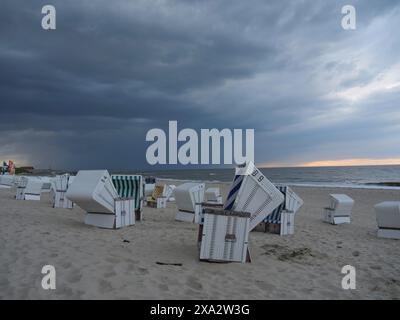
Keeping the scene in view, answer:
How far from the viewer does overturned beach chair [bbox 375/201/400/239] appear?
329 inches

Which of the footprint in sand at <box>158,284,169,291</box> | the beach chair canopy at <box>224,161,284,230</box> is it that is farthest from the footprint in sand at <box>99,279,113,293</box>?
the beach chair canopy at <box>224,161,284,230</box>

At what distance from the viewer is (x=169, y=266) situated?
484 cm

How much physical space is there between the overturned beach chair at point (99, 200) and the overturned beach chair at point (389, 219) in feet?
20.1

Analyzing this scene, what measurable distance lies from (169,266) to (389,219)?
6.34 meters

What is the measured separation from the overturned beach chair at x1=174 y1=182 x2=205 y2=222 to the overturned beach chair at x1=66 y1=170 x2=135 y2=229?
194 centimetres

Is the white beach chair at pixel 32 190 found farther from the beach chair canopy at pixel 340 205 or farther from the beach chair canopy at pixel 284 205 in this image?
the beach chair canopy at pixel 340 205

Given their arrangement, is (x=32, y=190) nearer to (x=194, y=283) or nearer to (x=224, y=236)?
(x=224, y=236)

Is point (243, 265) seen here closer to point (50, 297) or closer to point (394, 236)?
point (50, 297)

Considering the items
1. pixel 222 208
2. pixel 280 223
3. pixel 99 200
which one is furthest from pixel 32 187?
pixel 280 223

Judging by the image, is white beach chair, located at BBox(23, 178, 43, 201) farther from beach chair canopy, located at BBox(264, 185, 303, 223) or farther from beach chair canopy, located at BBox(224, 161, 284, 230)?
beach chair canopy, located at BBox(224, 161, 284, 230)

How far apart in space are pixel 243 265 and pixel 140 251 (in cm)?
171

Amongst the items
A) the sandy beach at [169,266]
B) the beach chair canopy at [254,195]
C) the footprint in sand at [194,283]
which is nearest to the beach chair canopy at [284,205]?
the sandy beach at [169,266]

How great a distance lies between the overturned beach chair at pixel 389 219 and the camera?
8.37 meters
